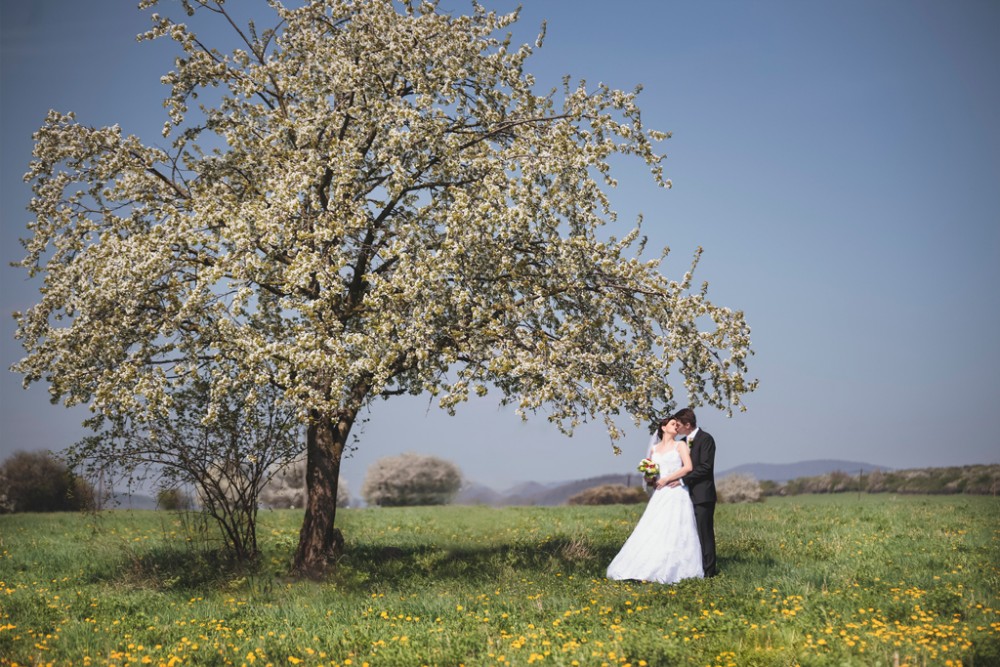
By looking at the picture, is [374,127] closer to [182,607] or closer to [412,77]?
[412,77]

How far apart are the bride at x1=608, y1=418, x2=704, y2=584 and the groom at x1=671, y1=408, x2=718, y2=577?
0.50 feet

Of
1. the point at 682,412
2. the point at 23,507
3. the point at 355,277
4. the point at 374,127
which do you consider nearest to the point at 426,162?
the point at 374,127

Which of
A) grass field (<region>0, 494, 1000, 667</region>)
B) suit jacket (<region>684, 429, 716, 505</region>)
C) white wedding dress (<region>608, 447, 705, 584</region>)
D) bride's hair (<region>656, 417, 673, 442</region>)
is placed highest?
bride's hair (<region>656, 417, 673, 442</region>)

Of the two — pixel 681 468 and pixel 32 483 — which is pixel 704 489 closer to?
pixel 681 468

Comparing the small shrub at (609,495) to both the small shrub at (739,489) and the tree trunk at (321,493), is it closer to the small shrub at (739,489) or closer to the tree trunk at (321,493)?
the small shrub at (739,489)

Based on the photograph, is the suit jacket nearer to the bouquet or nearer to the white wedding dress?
the white wedding dress

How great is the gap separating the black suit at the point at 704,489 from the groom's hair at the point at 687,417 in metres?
0.42

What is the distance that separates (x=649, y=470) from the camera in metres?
16.4

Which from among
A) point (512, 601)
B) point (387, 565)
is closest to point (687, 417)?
point (512, 601)

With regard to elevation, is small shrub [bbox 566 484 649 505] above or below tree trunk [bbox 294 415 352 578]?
below

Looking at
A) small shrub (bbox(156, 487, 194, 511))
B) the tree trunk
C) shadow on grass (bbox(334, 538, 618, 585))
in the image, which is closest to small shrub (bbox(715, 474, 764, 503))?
shadow on grass (bbox(334, 538, 618, 585))

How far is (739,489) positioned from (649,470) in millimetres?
28113

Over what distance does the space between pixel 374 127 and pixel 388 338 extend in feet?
15.8

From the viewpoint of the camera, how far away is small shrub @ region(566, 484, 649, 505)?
144 feet
